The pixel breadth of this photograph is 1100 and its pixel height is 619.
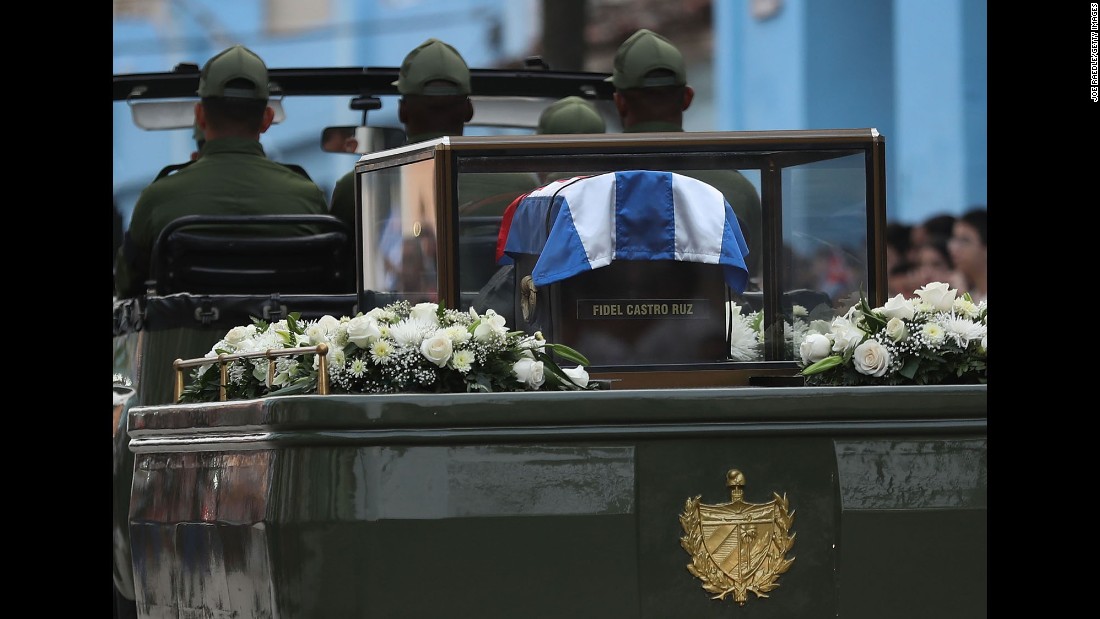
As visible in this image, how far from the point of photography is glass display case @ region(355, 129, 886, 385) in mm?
5684

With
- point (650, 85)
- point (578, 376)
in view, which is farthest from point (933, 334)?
point (650, 85)

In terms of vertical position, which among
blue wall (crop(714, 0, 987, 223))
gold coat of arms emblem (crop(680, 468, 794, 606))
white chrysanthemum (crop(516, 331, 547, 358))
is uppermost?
blue wall (crop(714, 0, 987, 223))

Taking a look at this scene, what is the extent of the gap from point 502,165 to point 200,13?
50.6ft

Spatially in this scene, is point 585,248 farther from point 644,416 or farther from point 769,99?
point 769,99

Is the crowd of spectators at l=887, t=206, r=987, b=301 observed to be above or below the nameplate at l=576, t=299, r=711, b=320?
above

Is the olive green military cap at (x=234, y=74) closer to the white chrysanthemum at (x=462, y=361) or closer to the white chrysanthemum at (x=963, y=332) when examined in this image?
the white chrysanthemum at (x=462, y=361)

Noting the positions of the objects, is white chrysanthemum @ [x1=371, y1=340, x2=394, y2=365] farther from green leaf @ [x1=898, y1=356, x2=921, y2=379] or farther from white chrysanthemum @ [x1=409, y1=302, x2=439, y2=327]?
green leaf @ [x1=898, y1=356, x2=921, y2=379]

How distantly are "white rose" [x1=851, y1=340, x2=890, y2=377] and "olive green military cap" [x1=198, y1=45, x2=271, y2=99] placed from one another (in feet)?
10.8

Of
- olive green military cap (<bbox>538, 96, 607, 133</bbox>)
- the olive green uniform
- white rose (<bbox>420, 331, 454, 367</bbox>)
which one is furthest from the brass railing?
olive green military cap (<bbox>538, 96, 607, 133</bbox>)

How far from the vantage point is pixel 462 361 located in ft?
15.7

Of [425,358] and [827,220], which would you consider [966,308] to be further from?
[425,358]

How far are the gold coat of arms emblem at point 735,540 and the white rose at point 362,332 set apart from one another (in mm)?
955

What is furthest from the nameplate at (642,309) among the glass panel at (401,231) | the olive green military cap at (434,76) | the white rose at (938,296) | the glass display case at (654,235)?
the olive green military cap at (434,76)

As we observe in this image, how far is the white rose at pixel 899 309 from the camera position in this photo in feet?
17.1
